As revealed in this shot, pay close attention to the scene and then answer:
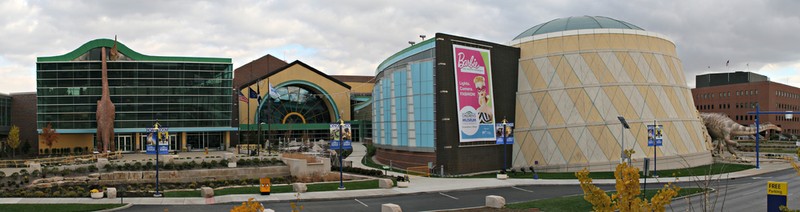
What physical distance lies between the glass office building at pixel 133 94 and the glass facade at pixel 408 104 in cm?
2803

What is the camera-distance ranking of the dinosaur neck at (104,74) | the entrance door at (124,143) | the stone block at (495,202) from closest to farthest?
the stone block at (495,202) < the dinosaur neck at (104,74) < the entrance door at (124,143)

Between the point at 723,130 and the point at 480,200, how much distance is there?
1670 inches

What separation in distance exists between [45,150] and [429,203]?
59039 millimetres

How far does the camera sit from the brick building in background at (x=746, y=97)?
374 ft

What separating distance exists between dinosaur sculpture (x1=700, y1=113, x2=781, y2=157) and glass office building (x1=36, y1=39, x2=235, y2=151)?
5819cm

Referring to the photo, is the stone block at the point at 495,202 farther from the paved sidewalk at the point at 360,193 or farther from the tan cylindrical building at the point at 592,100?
the tan cylindrical building at the point at 592,100

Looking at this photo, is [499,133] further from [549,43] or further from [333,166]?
[333,166]

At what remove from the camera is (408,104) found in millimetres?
47469

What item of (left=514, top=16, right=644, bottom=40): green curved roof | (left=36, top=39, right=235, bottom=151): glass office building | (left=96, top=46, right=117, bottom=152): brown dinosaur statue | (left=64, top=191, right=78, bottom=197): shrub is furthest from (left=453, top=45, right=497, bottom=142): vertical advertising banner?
(left=96, top=46, right=117, bottom=152): brown dinosaur statue

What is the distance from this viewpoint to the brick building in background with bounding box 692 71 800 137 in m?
114

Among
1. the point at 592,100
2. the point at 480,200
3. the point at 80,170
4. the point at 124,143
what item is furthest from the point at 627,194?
the point at 124,143

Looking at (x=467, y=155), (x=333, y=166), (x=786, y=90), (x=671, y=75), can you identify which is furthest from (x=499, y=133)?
(x=786, y=90)

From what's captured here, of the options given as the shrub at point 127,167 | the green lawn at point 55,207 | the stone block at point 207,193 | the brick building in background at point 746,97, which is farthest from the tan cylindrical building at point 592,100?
the brick building in background at point 746,97

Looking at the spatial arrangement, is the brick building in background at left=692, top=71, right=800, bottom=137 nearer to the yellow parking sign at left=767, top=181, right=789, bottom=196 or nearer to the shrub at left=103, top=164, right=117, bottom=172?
the yellow parking sign at left=767, top=181, right=789, bottom=196
